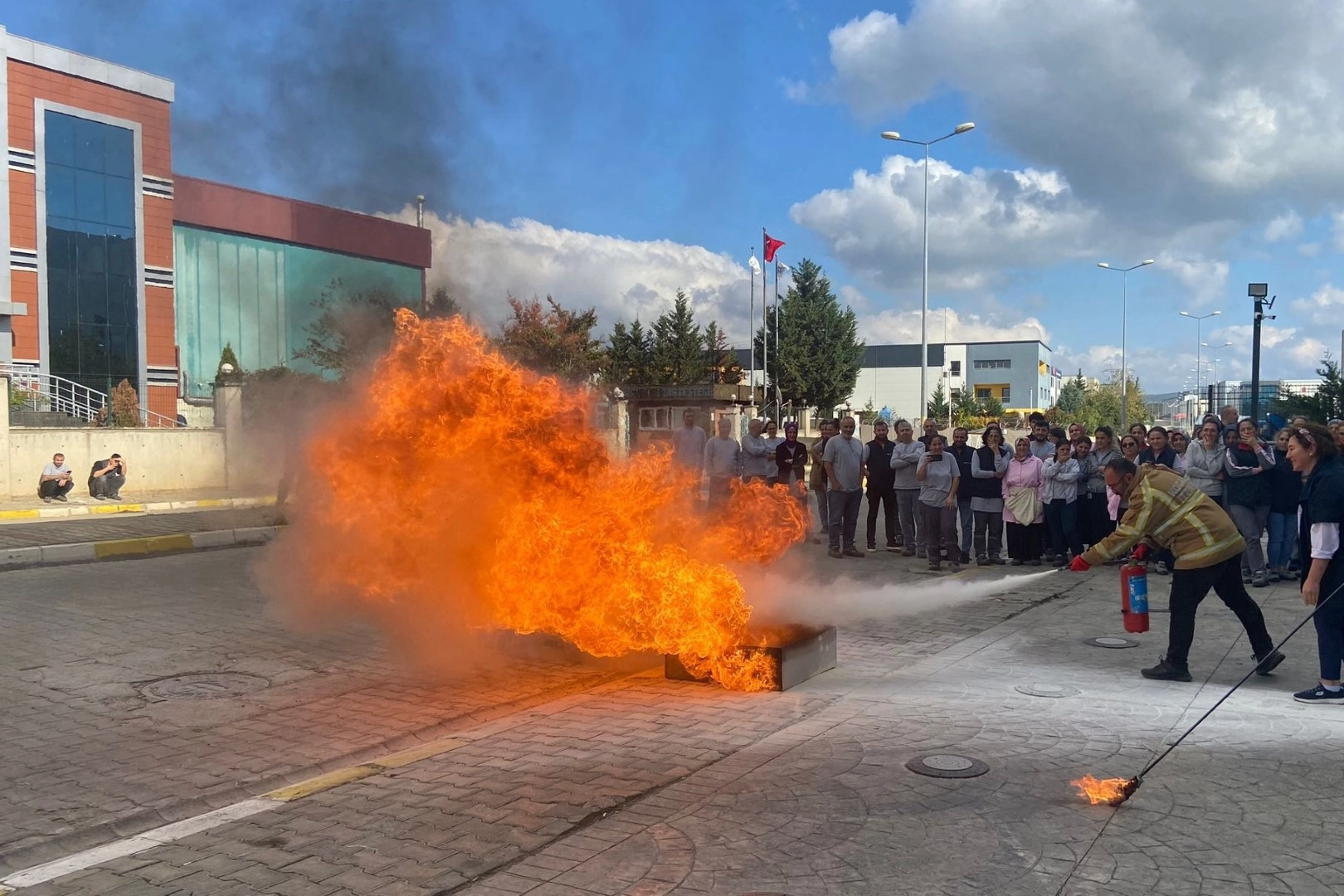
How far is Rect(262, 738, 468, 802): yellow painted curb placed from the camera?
4.90m

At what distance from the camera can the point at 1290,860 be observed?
3.88m

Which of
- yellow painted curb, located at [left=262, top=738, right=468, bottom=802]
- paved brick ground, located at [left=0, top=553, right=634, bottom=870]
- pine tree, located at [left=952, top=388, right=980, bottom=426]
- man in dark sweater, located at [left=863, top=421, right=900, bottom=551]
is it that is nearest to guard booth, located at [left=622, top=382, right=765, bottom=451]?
man in dark sweater, located at [left=863, top=421, right=900, bottom=551]

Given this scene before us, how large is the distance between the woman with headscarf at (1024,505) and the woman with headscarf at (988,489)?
114mm

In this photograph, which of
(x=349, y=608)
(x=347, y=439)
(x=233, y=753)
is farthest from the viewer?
(x=349, y=608)

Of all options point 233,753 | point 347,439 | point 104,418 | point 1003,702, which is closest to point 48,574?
point 347,439

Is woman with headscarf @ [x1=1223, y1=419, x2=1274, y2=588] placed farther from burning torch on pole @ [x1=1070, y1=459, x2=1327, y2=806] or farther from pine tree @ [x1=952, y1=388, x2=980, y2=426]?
pine tree @ [x1=952, y1=388, x2=980, y2=426]

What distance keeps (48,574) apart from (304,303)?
33.4ft

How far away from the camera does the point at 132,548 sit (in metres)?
14.2

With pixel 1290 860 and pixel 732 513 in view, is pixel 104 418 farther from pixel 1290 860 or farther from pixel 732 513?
pixel 1290 860

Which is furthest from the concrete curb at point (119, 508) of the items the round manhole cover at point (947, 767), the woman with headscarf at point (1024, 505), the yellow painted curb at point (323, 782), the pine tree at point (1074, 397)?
the pine tree at point (1074, 397)

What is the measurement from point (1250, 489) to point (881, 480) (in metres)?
4.60

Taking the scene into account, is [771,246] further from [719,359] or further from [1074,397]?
[1074,397]

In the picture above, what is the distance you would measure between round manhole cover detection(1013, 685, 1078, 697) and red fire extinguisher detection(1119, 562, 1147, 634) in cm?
79

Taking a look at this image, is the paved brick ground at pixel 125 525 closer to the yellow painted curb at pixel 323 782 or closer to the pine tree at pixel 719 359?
the yellow painted curb at pixel 323 782
